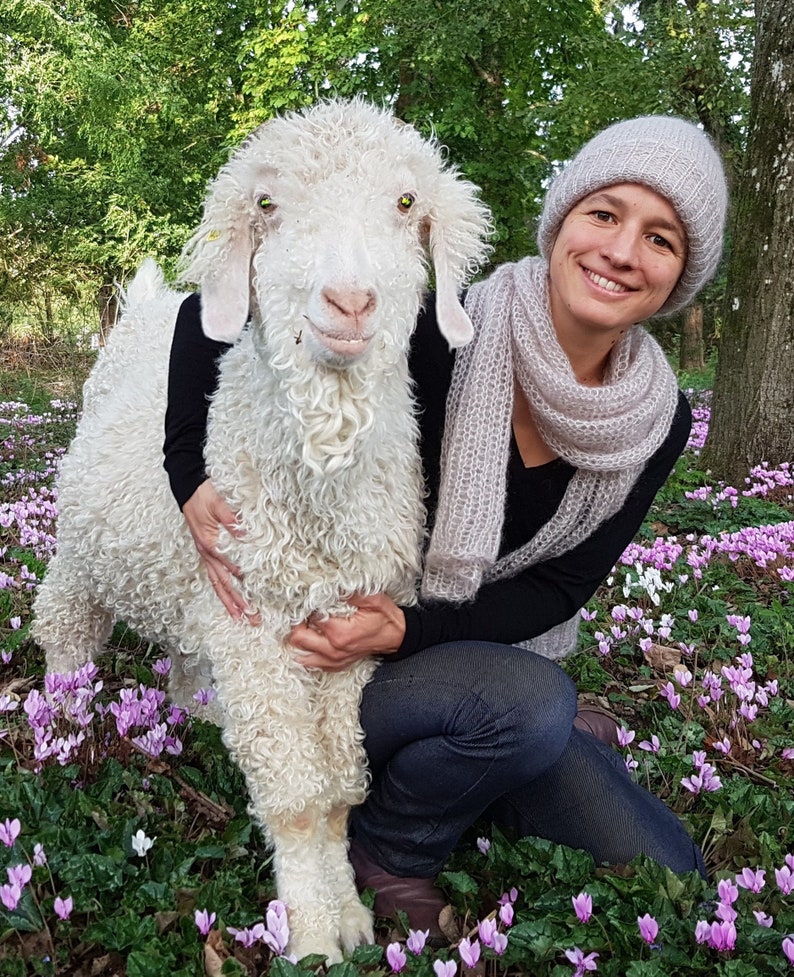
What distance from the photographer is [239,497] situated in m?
2.13

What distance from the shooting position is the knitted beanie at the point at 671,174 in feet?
7.42

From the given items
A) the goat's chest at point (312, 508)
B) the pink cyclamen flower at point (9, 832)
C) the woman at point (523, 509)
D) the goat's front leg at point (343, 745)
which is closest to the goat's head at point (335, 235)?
the goat's chest at point (312, 508)

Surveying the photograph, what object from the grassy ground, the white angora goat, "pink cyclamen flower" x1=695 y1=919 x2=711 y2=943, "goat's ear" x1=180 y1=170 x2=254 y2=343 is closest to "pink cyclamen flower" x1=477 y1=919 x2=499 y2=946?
the grassy ground

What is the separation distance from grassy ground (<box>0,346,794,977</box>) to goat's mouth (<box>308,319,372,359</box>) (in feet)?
4.20

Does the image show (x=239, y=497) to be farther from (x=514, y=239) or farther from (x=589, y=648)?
(x=514, y=239)

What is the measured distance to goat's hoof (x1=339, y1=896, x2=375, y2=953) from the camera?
6.86 feet

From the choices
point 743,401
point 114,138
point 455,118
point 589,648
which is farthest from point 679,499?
point 114,138

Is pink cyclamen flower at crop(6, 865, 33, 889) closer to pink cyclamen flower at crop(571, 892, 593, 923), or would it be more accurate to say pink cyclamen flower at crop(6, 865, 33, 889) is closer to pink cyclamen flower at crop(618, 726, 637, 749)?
pink cyclamen flower at crop(571, 892, 593, 923)

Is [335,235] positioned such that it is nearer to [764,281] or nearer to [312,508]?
[312,508]

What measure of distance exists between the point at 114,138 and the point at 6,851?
44.5 feet

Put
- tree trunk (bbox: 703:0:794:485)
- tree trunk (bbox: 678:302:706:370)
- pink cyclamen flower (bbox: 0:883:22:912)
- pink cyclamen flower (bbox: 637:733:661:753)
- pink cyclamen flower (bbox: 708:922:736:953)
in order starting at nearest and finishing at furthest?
pink cyclamen flower (bbox: 0:883:22:912) < pink cyclamen flower (bbox: 708:922:736:953) < pink cyclamen flower (bbox: 637:733:661:753) < tree trunk (bbox: 703:0:794:485) < tree trunk (bbox: 678:302:706:370)

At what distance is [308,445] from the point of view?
5.87 feet

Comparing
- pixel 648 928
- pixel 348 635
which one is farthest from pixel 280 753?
pixel 648 928

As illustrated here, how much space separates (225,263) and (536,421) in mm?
1029
